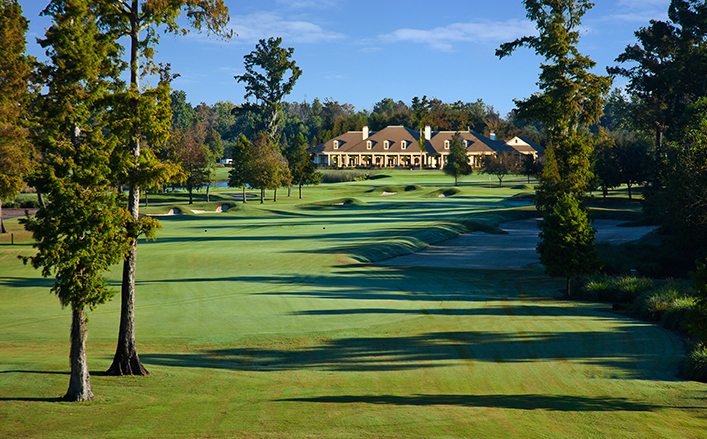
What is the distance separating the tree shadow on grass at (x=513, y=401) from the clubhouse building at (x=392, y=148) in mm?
142121

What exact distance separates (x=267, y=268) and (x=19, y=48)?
27714 mm

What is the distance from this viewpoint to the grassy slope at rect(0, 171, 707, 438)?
14.3 meters

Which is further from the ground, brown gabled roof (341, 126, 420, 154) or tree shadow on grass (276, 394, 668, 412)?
brown gabled roof (341, 126, 420, 154)

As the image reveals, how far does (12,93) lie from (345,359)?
42716 millimetres

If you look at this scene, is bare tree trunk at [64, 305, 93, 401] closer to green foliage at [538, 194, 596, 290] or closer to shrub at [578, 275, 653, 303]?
shrub at [578, 275, 653, 303]

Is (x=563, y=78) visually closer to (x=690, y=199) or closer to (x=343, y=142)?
(x=690, y=199)

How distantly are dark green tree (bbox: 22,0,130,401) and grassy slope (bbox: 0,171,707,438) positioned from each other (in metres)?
2.16

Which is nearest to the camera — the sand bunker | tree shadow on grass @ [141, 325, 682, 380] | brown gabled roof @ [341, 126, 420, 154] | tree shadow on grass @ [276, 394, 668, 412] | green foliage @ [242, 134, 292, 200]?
tree shadow on grass @ [276, 394, 668, 412]

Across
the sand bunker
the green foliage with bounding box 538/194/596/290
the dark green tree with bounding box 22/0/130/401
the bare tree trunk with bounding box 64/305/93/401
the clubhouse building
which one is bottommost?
the sand bunker

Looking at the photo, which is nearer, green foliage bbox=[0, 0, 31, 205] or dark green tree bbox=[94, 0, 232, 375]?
dark green tree bbox=[94, 0, 232, 375]

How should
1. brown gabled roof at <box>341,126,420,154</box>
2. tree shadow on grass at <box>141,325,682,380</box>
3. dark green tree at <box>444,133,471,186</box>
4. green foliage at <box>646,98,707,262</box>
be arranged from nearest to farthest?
tree shadow on grass at <box>141,325,682,380</box>
green foliage at <box>646,98,707,262</box>
dark green tree at <box>444,133,471,186</box>
brown gabled roof at <box>341,126,420,154</box>

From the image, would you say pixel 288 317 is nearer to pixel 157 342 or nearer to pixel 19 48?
pixel 157 342

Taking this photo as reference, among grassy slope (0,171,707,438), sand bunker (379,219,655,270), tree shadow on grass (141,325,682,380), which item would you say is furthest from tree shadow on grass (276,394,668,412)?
sand bunker (379,219,655,270)

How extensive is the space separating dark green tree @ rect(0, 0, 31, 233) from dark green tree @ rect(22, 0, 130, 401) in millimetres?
37493
